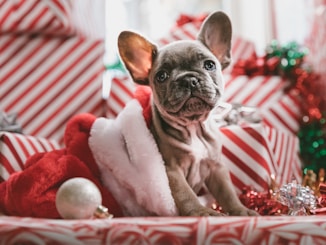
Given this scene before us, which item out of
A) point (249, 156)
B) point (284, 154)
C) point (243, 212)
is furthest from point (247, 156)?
point (243, 212)

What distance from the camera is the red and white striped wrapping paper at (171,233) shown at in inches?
26.7

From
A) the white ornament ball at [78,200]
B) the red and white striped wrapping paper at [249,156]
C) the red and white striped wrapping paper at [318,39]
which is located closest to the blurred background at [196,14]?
the red and white striped wrapping paper at [318,39]

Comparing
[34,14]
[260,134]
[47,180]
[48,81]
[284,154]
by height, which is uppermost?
[34,14]

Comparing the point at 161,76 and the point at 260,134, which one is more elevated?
the point at 161,76

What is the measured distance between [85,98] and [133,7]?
2.81 feet

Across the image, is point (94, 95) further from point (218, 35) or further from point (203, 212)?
point (203, 212)

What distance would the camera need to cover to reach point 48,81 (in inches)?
60.0

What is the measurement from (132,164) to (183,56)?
23 cm

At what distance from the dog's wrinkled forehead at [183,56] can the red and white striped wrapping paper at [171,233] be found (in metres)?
0.39

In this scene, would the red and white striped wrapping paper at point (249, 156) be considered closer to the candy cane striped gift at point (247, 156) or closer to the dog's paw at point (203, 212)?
the candy cane striped gift at point (247, 156)

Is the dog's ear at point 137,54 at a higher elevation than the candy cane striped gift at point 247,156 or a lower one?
higher

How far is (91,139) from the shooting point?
1074 millimetres

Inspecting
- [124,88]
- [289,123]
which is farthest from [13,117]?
[289,123]

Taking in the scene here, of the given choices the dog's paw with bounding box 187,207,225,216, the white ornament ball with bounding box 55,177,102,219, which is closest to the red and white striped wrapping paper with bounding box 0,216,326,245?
the white ornament ball with bounding box 55,177,102,219
